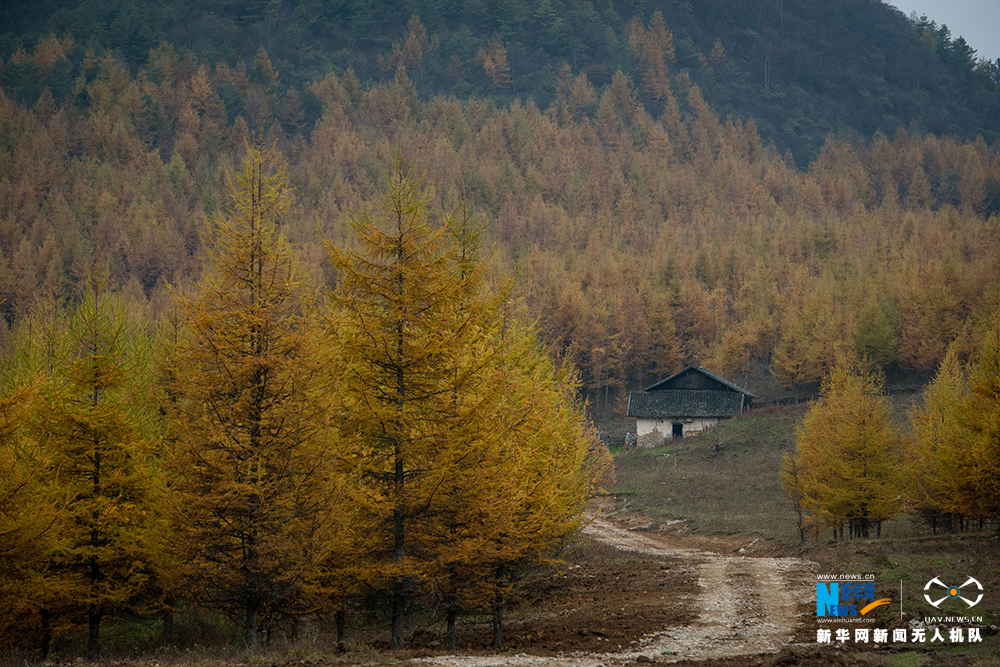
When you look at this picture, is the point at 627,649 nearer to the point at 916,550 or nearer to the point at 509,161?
the point at 916,550

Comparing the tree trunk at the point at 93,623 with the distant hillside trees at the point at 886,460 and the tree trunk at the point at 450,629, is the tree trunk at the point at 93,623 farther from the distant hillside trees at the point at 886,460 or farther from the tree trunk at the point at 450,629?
the distant hillside trees at the point at 886,460

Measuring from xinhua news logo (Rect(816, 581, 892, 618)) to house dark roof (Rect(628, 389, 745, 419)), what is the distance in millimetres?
47878

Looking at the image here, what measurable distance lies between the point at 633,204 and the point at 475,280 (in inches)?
6864

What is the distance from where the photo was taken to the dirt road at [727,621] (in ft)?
42.3

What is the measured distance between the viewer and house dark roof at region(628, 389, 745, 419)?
2589 inches

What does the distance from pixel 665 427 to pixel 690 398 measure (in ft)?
12.1

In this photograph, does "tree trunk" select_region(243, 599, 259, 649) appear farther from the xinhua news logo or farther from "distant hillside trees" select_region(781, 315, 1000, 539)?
"distant hillside trees" select_region(781, 315, 1000, 539)

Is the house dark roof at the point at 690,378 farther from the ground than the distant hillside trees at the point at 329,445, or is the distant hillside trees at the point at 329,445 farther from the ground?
the house dark roof at the point at 690,378

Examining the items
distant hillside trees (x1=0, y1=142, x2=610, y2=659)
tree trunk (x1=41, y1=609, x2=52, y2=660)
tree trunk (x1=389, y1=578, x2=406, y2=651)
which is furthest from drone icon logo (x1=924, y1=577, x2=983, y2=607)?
tree trunk (x1=41, y1=609, x2=52, y2=660)

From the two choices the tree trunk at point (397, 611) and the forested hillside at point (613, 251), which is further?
the forested hillside at point (613, 251)

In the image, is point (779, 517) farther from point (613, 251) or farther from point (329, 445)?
point (613, 251)

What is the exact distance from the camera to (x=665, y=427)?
217 ft

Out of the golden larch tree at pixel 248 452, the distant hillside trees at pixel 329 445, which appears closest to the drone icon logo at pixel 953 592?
the distant hillside trees at pixel 329 445

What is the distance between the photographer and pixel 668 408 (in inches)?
2616
